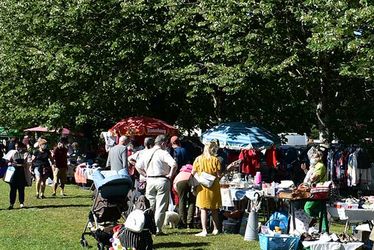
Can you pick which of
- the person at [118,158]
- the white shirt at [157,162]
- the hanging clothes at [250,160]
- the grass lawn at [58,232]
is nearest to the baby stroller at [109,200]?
the grass lawn at [58,232]

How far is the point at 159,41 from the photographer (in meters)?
22.3

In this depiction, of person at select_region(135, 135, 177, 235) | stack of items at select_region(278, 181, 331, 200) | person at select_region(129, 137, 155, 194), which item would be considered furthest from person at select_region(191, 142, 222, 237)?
stack of items at select_region(278, 181, 331, 200)

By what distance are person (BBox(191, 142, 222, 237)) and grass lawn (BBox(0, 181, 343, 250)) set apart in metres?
0.47

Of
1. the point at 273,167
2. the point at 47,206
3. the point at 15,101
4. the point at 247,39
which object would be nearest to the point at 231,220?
the point at 47,206

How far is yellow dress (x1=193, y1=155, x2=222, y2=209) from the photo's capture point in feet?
37.7

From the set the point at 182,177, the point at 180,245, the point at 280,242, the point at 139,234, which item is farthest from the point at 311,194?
the point at 139,234

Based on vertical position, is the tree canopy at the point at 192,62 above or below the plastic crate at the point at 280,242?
above

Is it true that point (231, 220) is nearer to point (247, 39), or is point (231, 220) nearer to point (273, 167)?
point (247, 39)

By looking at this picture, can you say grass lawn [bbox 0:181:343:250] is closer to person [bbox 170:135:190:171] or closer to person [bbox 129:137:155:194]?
person [bbox 129:137:155:194]

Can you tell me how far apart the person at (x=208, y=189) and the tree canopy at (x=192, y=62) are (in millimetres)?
5221

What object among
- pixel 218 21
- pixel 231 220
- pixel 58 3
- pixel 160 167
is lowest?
pixel 231 220

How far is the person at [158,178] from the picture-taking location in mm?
11242

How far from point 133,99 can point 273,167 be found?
5.70 meters

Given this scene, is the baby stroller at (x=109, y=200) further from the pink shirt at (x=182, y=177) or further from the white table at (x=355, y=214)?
the white table at (x=355, y=214)
